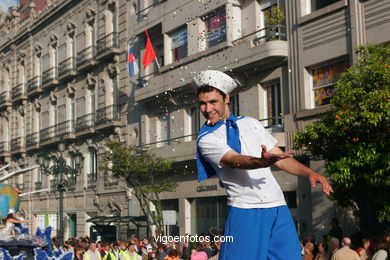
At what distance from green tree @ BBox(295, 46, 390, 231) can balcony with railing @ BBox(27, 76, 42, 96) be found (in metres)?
28.7

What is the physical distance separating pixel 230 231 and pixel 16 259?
31.0ft

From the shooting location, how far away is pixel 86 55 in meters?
35.4

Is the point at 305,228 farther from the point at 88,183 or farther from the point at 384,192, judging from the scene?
the point at 88,183

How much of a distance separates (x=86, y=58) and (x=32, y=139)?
881 centimetres

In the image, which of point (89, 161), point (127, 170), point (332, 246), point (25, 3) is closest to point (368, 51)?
point (332, 246)

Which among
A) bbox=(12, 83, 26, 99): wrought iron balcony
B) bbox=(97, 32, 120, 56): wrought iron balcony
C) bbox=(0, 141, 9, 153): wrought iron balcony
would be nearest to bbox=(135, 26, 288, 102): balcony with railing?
bbox=(97, 32, 120, 56): wrought iron balcony

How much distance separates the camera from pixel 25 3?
48.6m

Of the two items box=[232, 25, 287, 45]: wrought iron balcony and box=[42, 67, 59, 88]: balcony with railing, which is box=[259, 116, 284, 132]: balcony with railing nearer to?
box=[232, 25, 287, 45]: wrought iron balcony

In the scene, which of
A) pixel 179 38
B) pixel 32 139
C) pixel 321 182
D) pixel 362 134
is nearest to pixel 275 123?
pixel 179 38

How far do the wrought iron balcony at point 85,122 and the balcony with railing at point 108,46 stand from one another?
3168 mm

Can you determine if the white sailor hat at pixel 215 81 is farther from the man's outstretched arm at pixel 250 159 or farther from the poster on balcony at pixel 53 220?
the poster on balcony at pixel 53 220

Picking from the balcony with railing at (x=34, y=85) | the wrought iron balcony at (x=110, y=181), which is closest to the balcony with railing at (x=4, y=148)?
the balcony with railing at (x=34, y=85)

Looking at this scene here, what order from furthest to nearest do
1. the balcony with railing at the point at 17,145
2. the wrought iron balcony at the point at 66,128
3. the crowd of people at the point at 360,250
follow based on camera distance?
the balcony with railing at the point at 17,145 → the wrought iron balcony at the point at 66,128 → the crowd of people at the point at 360,250

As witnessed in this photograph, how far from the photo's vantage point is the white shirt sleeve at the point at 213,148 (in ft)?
14.3
